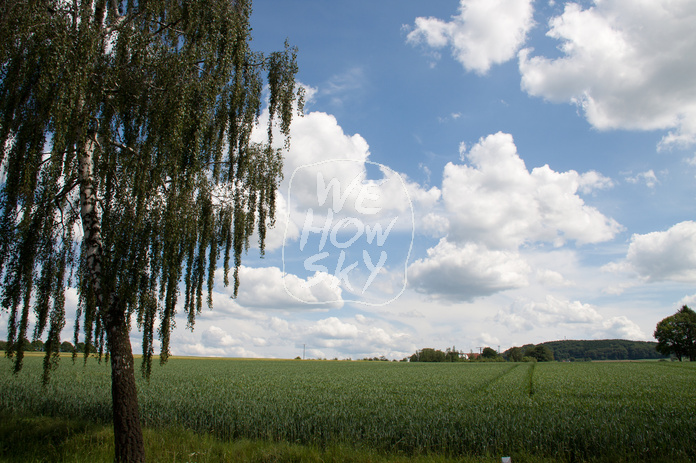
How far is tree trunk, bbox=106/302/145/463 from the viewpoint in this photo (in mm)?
8953

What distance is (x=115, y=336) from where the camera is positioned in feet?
30.0

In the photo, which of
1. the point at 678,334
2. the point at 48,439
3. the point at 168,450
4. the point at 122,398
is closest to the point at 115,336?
the point at 122,398

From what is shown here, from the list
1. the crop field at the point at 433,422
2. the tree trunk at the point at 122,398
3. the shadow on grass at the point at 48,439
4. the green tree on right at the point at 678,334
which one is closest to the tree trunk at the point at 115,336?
the tree trunk at the point at 122,398

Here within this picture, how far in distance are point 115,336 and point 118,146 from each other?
4.14m

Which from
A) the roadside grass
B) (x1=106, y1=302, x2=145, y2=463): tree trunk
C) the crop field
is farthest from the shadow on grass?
(x1=106, y1=302, x2=145, y2=463): tree trunk

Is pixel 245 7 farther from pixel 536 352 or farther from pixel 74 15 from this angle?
pixel 536 352

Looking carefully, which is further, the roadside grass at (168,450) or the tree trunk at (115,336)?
the roadside grass at (168,450)

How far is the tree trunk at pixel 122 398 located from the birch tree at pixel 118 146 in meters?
0.03

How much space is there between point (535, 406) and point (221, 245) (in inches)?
509

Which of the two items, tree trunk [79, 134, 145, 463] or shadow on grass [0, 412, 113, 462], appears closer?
tree trunk [79, 134, 145, 463]

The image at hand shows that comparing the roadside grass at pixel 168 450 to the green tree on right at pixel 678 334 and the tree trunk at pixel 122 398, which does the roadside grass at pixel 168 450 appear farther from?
the green tree on right at pixel 678 334

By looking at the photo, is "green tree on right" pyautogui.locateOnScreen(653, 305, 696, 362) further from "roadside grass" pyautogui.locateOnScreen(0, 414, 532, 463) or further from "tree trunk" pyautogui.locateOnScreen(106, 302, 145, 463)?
"tree trunk" pyautogui.locateOnScreen(106, 302, 145, 463)

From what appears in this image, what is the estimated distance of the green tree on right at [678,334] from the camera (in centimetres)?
10175

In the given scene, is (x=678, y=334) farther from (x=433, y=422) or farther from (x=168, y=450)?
(x=168, y=450)
